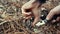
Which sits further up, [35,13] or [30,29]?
[35,13]

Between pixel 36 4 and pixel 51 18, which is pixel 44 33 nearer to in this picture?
pixel 51 18

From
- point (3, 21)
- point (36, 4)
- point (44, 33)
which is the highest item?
point (36, 4)

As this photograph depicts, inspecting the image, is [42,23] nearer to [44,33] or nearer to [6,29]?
[44,33]

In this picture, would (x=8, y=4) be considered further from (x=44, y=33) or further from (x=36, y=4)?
(x=44, y=33)

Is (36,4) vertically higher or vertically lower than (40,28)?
higher

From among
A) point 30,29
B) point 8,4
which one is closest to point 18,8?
point 8,4

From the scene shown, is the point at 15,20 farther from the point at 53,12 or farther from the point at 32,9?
the point at 53,12

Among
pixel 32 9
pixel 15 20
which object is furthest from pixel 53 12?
pixel 15 20

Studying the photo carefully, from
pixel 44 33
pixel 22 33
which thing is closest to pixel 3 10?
pixel 22 33
